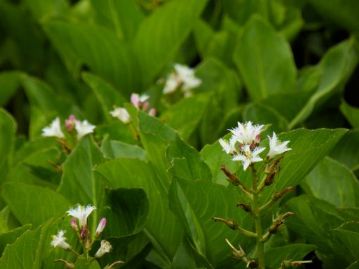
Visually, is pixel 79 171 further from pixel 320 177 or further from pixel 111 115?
pixel 320 177

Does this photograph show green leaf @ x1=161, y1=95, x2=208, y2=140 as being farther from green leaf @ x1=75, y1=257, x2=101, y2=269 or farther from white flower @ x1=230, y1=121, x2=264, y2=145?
green leaf @ x1=75, y1=257, x2=101, y2=269

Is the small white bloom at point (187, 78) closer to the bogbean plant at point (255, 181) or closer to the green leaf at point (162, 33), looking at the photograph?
the green leaf at point (162, 33)

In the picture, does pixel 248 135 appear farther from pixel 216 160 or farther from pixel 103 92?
pixel 103 92

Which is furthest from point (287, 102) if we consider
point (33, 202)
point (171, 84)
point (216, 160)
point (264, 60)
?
point (33, 202)

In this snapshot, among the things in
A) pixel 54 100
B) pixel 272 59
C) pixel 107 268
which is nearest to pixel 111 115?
pixel 54 100

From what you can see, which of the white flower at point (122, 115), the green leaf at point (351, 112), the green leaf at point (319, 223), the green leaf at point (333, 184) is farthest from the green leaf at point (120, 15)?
the green leaf at point (319, 223)

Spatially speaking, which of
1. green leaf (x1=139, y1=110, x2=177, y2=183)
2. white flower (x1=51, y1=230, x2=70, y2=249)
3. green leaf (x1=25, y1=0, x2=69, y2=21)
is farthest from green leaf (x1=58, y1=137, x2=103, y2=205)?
green leaf (x1=25, y1=0, x2=69, y2=21)
